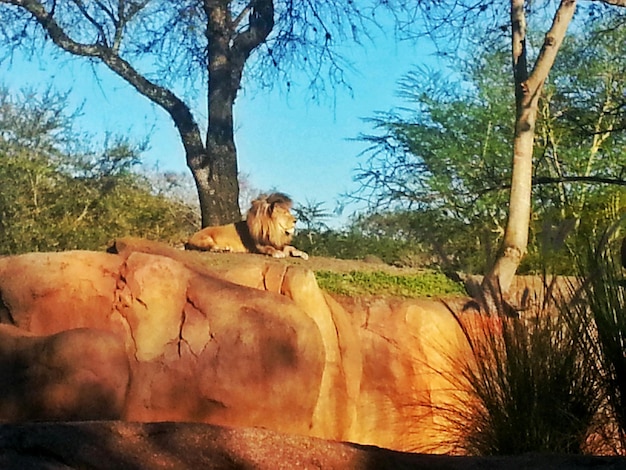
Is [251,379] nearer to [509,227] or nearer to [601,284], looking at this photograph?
[601,284]

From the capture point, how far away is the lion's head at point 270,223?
10.8 m

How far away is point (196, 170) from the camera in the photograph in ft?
41.7

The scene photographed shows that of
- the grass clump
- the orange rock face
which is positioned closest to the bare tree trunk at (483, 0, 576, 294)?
the orange rock face

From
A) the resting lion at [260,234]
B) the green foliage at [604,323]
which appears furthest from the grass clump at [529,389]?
the resting lion at [260,234]

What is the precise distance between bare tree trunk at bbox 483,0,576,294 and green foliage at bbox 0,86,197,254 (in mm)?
6082

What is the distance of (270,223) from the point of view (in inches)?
424

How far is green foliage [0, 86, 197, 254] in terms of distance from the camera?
12461 millimetres

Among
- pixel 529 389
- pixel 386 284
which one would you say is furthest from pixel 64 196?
pixel 529 389

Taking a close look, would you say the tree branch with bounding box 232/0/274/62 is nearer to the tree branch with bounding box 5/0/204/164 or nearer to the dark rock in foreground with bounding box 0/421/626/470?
the tree branch with bounding box 5/0/204/164

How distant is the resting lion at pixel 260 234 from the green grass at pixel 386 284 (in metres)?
1.51

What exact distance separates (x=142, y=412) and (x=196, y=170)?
6738 mm

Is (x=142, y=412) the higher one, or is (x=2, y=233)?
(x=2, y=233)

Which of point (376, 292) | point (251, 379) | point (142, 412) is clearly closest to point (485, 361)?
point (251, 379)

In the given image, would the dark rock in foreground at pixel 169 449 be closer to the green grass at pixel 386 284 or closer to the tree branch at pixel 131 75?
the green grass at pixel 386 284
